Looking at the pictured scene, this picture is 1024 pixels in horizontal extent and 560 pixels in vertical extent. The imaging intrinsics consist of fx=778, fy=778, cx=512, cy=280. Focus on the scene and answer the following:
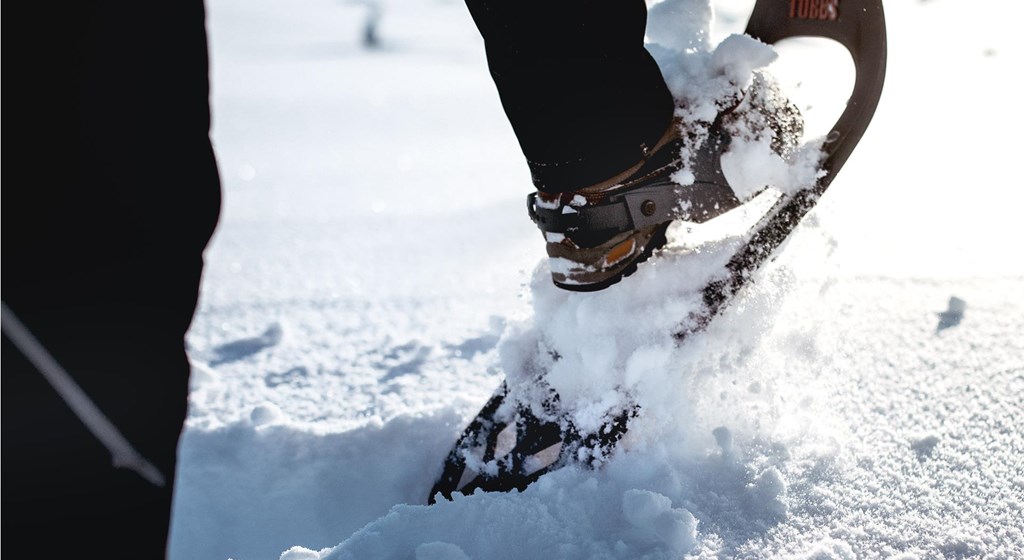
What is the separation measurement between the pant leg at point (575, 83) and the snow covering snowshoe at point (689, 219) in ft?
0.21

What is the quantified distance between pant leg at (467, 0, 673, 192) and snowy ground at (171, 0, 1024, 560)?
195 mm

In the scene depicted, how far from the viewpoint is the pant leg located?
92 centimetres

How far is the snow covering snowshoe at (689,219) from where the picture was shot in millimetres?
1029

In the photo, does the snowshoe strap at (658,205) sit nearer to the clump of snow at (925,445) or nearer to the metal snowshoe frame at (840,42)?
the metal snowshoe frame at (840,42)

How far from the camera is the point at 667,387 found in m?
1.03

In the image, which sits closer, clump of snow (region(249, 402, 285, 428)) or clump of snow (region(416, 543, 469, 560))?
clump of snow (region(416, 543, 469, 560))

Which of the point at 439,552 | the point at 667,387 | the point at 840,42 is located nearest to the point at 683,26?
the point at 840,42

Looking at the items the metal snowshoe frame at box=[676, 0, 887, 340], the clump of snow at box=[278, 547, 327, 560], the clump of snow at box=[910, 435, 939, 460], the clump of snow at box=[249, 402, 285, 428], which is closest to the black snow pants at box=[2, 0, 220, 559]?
the clump of snow at box=[278, 547, 327, 560]

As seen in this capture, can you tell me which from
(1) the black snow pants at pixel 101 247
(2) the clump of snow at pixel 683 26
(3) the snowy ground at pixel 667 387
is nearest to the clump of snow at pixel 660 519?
(3) the snowy ground at pixel 667 387

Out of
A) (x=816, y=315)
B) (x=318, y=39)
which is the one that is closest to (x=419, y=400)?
(x=816, y=315)

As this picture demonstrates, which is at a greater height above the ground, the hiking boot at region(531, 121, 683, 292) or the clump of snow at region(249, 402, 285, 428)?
the hiking boot at region(531, 121, 683, 292)

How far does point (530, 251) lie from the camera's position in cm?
217

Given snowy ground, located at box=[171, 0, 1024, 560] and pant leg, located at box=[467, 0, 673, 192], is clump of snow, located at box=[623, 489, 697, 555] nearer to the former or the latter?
snowy ground, located at box=[171, 0, 1024, 560]

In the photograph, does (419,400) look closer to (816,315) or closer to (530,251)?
(816,315)
